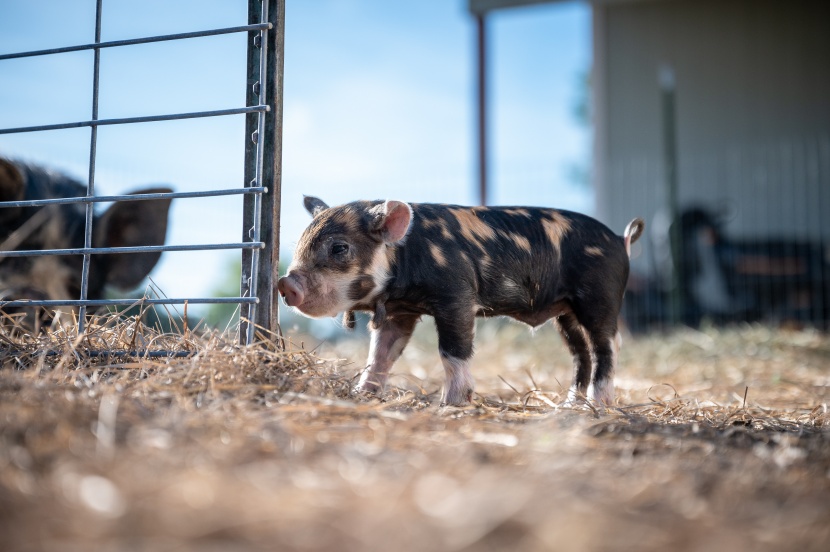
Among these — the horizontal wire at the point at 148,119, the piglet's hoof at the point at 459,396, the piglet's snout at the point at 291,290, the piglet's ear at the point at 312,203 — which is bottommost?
the piglet's hoof at the point at 459,396


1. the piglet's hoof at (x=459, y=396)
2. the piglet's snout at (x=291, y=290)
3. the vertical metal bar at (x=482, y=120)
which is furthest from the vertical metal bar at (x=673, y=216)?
the piglet's snout at (x=291, y=290)

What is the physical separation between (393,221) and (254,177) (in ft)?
1.74

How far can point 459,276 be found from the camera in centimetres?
302

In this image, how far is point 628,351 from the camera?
6969mm

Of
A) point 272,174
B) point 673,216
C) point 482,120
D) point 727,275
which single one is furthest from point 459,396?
point 482,120

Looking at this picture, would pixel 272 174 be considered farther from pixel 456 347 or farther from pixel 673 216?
pixel 673 216

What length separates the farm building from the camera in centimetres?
1165

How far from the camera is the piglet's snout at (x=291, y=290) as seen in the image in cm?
287

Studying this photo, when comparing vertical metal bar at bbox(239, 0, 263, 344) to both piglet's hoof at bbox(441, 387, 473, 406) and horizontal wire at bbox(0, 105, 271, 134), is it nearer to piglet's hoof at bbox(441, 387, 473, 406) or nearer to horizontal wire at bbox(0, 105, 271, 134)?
horizontal wire at bbox(0, 105, 271, 134)

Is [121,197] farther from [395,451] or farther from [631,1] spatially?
[631,1]

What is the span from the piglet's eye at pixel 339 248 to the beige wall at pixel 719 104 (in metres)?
9.15

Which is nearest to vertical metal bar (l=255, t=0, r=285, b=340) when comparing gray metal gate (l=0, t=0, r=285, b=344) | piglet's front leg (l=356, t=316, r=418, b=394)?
gray metal gate (l=0, t=0, r=285, b=344)

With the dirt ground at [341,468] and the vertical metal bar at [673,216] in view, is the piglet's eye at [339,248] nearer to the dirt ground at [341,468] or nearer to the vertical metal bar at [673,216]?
the dirt ground at [341,468]

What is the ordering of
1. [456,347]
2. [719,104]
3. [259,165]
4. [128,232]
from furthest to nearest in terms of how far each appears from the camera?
1. [719,104]
2. [128,232]
3. [456,347]
4. [259,165]
